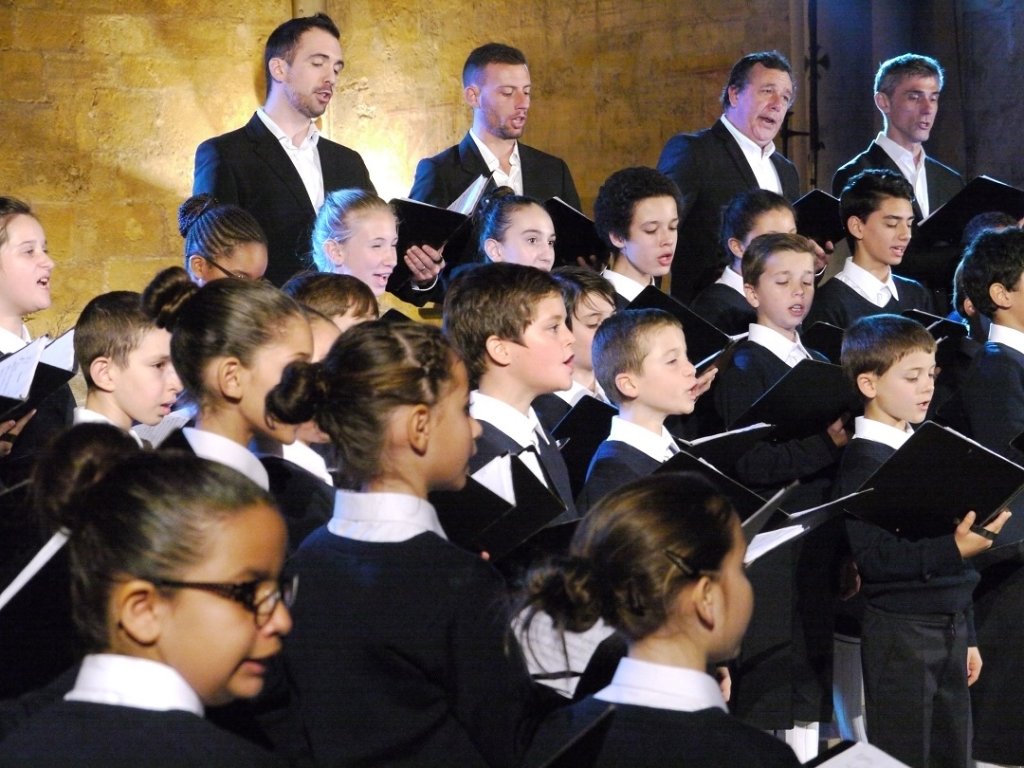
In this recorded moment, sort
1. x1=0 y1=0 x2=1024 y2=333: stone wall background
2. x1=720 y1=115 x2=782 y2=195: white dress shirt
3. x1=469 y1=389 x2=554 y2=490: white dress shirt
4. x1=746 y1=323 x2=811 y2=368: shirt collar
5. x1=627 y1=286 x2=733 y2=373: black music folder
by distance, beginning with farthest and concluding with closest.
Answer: x1=0 y1=0 x2=1024 y2=333: stone wall background → x1=720 y1=115 x2=782 y2=195: white dress shirt → x1=746 y1=323 x2=811 y2=368: shirt collar → x1=627 y1=286 x2=733 y2=373: black music folder → x1=469 y1=389 x2=554 y2=490: white dress shirt

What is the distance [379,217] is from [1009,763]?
2.21 meters

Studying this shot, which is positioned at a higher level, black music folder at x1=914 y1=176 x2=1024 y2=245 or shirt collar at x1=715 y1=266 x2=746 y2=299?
black music folder at x1=914 y1=176 x2=1024 y2=245

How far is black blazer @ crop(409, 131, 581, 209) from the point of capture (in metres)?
5.18

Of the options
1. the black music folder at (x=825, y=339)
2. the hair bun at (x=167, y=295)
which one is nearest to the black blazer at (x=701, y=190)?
the black music folder at (x=825, y=339)

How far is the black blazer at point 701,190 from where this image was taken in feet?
17.5

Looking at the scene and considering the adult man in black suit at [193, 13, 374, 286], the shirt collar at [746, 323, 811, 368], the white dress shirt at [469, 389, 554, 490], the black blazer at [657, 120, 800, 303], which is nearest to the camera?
the white dress shirt at [469, 389, 554, 490]

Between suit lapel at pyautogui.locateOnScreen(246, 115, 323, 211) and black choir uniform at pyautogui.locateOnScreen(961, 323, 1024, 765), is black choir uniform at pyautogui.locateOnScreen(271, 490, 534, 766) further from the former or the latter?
suit lapel at pyautogui.locateOnScreen(246, 115, 323, 211)

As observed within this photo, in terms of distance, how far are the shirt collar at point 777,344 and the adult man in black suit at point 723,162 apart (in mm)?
1022

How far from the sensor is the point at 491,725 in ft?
6.07

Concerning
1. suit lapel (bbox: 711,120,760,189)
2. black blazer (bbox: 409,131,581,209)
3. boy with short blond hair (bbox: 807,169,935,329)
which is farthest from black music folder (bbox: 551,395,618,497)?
suit lapel (bbox: 711,120,760,189)

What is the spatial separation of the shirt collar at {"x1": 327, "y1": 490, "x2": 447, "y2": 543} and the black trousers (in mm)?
1755

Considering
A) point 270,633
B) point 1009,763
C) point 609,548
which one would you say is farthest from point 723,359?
point 270,633

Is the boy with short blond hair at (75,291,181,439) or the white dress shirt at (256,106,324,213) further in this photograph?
the white dress shirt at (256,106,324,213)

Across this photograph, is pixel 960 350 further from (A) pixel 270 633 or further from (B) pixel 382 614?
(A) pixel 270 633
